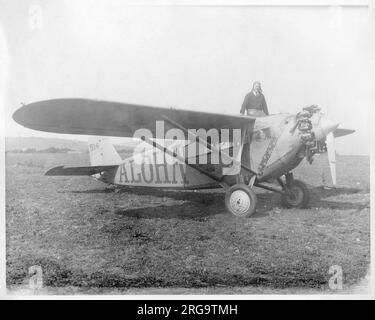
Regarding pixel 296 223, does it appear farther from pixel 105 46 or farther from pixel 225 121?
pixel 105 46

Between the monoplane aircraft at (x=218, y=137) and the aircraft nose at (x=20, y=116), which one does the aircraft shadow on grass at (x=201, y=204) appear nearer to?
the monoplane aircraft at (x=218, y=137)

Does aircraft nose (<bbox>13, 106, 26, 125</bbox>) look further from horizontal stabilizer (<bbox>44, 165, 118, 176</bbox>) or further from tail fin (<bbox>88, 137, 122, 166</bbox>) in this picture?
tail fin (<bbox>88, 137, 122, 166</bbox>)

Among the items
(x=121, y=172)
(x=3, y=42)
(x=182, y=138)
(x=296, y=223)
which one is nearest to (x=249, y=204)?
(x=296, y=223)

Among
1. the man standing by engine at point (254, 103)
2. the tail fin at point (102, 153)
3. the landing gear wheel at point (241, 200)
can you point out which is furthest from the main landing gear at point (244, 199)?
the tail fin at point (102, 153)

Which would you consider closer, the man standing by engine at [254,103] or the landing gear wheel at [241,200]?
the landing gear wheel at [241,200]

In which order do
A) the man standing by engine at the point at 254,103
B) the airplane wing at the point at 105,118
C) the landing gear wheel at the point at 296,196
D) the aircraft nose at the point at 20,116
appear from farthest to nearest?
the landing gear wheel at the point at 296,196, the man standing by engine at the point at 254,103, the airplane wing at the point at 105,118, the aircraft nose at the point at 20,116

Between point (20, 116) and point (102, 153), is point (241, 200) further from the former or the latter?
point (102, 153)
